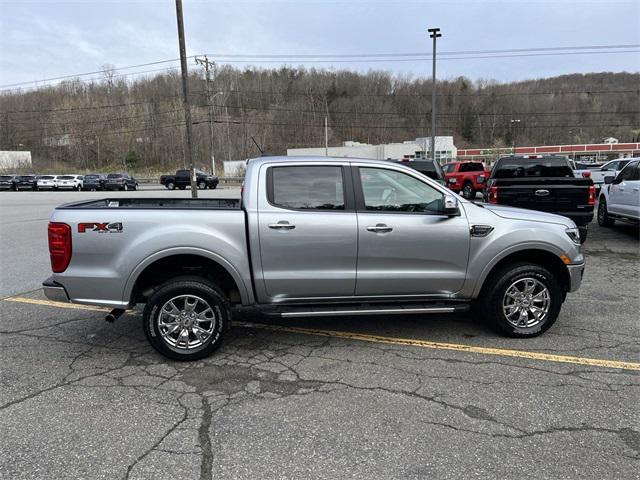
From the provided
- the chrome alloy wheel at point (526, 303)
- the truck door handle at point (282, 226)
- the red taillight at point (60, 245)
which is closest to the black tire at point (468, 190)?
the chrome alloy wheel at point (526, 303)

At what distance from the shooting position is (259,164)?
14.7ft

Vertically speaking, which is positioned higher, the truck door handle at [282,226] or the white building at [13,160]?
the white building at [13,160]

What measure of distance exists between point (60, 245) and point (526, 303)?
4.51 meters

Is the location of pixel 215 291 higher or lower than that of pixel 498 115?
lower

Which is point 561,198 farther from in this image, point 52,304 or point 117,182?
point 117,182

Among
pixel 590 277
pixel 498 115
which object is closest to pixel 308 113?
pixel 498 115

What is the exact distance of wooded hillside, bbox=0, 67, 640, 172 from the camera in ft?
310

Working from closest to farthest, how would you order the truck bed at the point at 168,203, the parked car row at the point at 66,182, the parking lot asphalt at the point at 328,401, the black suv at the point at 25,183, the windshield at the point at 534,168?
the parking lot asphalt at the point at 328,401, the truck bed at the point at 168,203, the windshield at the point at 534,168, the parked car row at the point at 66,182, the black suv at the point at 25,183

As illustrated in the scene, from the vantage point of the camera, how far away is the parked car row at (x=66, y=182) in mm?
44562

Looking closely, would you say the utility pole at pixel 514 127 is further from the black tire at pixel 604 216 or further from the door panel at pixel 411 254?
the door panel at pixel 411 254

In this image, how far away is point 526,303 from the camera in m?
4.63

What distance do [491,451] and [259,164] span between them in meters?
3.13

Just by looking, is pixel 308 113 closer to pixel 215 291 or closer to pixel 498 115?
pixel 498 115

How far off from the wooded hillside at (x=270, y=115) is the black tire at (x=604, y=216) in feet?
277
